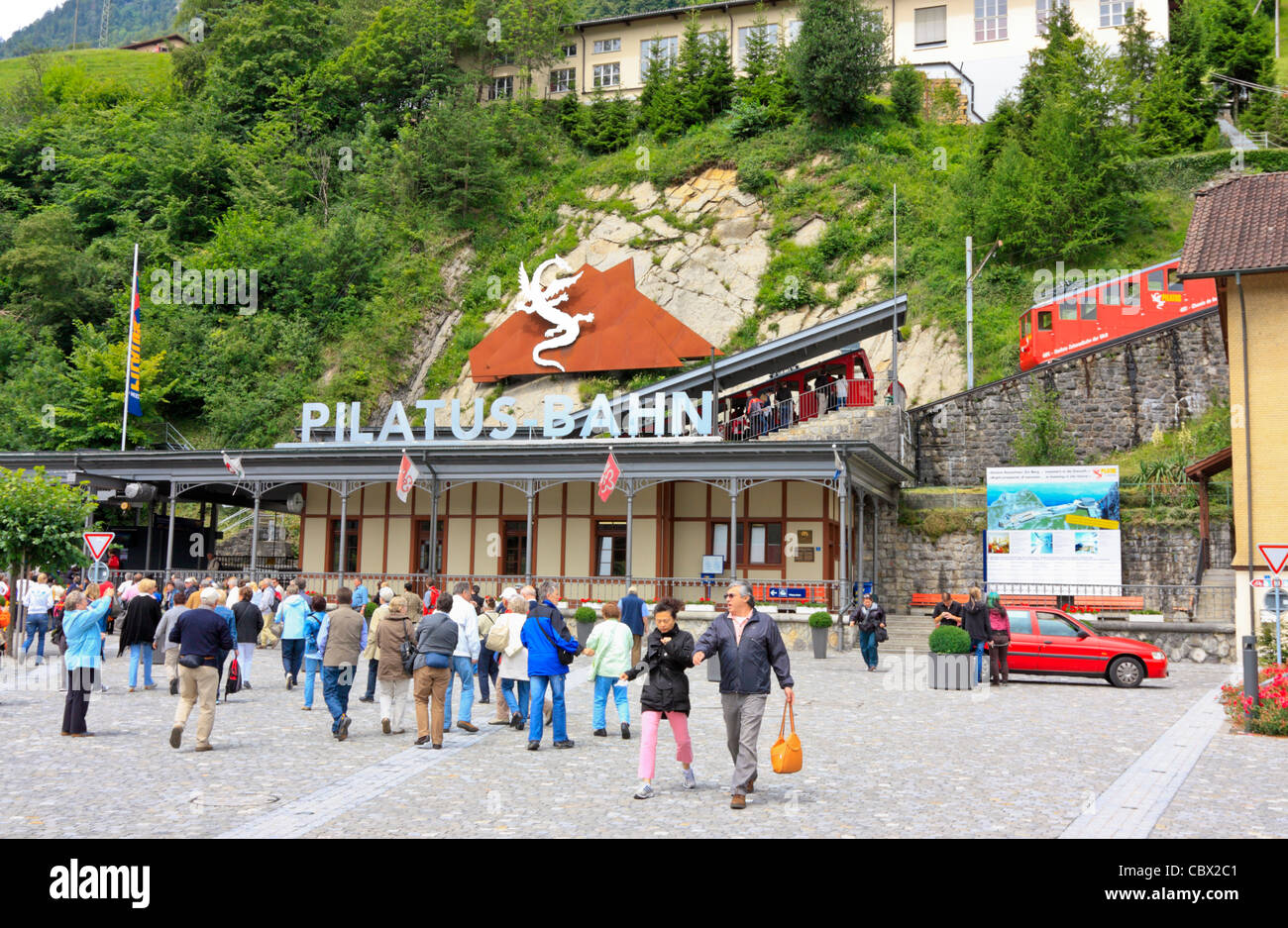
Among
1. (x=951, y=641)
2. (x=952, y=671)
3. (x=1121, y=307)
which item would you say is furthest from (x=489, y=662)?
(x=1121, y=307)

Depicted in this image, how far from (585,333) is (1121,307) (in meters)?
23.3

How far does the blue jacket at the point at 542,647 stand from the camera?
12570 mm

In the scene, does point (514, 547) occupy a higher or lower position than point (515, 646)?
higher

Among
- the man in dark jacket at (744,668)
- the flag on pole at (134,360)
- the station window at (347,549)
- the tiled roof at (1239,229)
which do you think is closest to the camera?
the man in dark jacket at (744,668)

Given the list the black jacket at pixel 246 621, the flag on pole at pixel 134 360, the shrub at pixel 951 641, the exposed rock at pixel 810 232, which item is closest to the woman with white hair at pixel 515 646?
the black jacket at pixel 246 621

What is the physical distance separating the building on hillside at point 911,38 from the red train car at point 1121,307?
23.1 m

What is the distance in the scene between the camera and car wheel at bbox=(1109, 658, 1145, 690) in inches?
802

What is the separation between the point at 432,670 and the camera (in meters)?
12.7

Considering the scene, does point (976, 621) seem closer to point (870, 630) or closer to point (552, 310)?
point (870, 630)

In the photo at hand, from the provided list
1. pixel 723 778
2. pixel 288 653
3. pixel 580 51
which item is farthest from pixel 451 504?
pixel 580 51

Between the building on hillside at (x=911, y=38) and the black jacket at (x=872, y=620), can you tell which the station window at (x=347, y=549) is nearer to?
the black jacket at (x=872, y=620)

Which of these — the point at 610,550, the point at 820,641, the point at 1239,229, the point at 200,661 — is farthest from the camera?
Answer: the point at 610,550

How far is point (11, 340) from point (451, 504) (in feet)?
111

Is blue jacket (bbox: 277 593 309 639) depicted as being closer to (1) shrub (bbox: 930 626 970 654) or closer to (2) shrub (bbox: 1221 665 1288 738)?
(1) shrub (bbox: 930 626 970 654)
